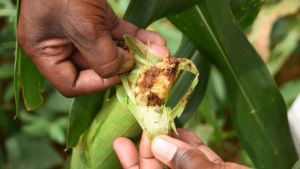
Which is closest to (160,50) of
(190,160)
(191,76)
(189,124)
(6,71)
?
(190,160)

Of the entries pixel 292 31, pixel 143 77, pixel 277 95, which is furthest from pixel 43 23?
pixel 292 31

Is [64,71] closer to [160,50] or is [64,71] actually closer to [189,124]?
[160,50]

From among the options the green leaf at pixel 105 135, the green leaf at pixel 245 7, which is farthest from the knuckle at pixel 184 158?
the green leaf at pixel 245 7

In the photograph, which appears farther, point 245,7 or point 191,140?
point 245,7

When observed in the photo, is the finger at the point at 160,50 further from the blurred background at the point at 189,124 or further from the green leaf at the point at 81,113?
the blurred background at the point at 189,124

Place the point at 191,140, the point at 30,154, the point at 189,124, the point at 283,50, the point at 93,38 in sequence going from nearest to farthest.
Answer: the point at 93,38, the point at 191,140, the point at 189,124, the point at 283,50, the point at 30,154
